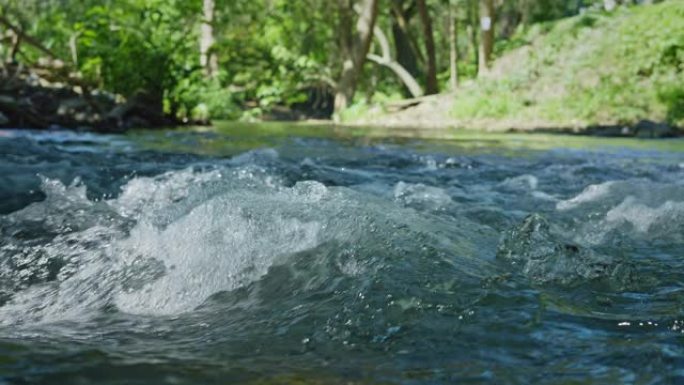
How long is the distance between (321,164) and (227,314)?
493 centimetres

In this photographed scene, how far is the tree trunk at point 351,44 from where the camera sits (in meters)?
22.0

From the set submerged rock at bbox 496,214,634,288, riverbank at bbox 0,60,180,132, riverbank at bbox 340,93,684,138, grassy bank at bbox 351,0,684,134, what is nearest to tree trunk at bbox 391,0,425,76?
grassy bank at bbox 351,0,684,134

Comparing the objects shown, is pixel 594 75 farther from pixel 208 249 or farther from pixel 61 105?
pixel 208 249

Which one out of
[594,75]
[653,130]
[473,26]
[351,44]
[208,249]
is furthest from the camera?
[473,26]

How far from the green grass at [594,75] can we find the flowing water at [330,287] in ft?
43.3

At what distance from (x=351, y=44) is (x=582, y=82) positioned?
852 centimetres

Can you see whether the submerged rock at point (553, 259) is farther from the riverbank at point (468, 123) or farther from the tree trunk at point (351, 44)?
the tree trunk at point (351, 44)

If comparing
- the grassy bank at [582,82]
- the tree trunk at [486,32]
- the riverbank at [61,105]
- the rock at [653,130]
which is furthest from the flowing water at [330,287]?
the tree trunk at [486,32]

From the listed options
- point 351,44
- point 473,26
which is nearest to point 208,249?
point 351,44

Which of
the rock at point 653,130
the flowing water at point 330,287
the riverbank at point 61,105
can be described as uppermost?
the riverbank at point 61,105

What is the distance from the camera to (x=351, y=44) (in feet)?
80.6

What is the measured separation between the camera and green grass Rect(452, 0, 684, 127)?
55.4 feet

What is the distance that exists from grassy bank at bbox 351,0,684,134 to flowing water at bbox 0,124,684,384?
519 inches

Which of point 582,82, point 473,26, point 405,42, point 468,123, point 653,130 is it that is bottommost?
point 653,130
